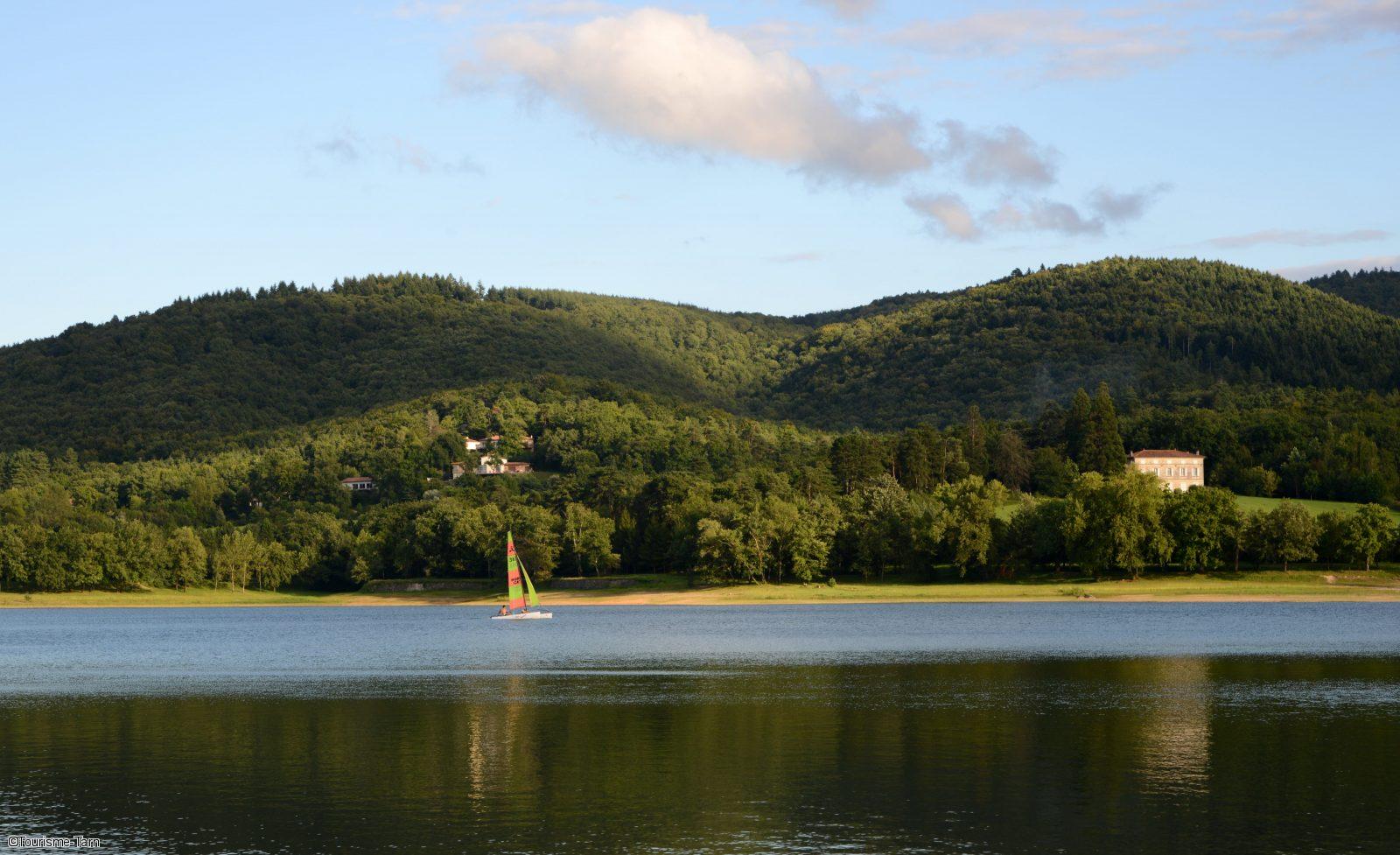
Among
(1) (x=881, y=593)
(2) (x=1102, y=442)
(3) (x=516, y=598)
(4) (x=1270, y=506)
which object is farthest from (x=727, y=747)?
(2) (x=1102, y=442)

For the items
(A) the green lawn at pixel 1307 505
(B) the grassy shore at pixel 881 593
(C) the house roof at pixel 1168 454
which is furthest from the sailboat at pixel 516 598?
(C) the house roof at pixel 1168 454

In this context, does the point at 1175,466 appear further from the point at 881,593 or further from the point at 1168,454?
the point at 881,593

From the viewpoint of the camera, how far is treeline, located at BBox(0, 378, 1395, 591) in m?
117

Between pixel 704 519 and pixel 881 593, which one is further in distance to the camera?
pixel 704 519

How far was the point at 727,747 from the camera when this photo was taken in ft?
128

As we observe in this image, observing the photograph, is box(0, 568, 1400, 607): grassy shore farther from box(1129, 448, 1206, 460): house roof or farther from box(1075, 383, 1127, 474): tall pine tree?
box(1129, 448, 1206, 460): house roof

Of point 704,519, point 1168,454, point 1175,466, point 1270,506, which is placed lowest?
point 704,519

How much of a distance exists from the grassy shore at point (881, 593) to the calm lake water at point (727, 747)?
33.1 meters

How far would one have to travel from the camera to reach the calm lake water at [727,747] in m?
28.7

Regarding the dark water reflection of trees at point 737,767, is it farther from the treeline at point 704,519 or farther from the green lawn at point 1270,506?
the green lawn at point 1270,506

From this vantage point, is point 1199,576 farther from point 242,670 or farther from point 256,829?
point 256,829

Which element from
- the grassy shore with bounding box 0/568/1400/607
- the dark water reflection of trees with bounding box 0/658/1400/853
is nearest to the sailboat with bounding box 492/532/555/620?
the grassy shore with bounding box 0/568/1400/607

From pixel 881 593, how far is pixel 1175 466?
61807 mm

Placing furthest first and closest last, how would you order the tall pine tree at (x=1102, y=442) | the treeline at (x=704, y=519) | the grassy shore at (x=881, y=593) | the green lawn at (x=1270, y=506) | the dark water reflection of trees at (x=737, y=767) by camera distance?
1. the tall pine tree at (x=1102, y=442)
2. the green lawn at (x=1270, y=506)
3. the treeline at (x=704, y=519)
4. the grassy shore at (x=881, y=593)
5. the dark water reflection of trees at (x=737, y=767)
